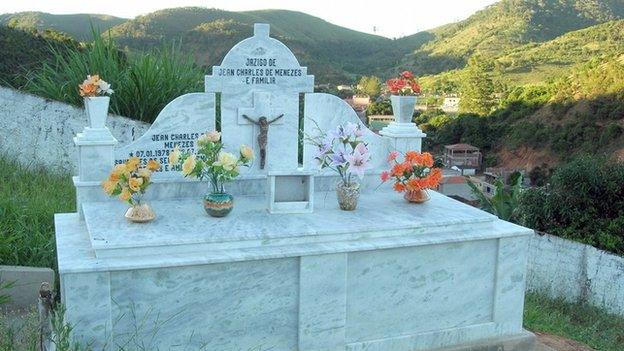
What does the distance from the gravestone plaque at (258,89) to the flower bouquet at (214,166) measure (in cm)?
66

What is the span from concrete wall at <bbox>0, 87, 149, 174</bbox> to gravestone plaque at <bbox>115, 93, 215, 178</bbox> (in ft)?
15.7

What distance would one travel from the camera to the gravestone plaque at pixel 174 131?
17.3ft

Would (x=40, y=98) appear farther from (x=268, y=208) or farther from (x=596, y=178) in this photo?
(x=596, y=178)

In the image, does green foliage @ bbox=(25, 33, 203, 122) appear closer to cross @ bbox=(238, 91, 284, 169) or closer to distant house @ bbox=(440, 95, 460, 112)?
cross @ bbox=(238, 91, 284, 169)

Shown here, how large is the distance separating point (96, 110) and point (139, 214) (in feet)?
3.57

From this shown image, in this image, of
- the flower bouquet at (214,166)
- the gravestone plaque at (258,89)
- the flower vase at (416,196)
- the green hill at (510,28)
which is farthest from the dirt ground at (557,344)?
the green hill at (510,28)

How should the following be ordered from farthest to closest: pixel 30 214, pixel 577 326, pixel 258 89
→ 1. pixel 577 326
2. pixel 30 214
3. pixel 258 89

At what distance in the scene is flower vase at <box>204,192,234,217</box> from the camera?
4.65 metres

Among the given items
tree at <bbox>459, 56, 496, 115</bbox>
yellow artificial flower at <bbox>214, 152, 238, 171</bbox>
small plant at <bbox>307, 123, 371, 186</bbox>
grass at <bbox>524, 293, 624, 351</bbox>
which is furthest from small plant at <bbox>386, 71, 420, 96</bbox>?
tree at <bbox>459, 56, 496, 115</bbox>

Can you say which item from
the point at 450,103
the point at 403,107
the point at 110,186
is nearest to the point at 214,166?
the point at 110,186

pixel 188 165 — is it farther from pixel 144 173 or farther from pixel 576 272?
pixel 576 272

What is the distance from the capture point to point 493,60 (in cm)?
6112

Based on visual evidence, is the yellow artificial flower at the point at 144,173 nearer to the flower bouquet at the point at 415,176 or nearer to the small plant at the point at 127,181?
the small plant at the point at 127,181

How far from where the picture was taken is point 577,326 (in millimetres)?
7332
